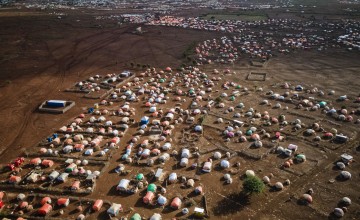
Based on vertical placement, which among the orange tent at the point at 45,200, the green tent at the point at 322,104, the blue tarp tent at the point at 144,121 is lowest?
the orange tent at the point at 45,200

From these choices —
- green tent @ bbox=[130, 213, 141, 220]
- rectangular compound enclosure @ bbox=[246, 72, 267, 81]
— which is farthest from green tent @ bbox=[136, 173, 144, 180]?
rectangular compound enclosure @ bbox=[246, 72, 267, 81]

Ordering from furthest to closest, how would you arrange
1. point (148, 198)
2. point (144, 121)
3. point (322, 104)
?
point (322, 104), point (144, 121), point (148, 198)

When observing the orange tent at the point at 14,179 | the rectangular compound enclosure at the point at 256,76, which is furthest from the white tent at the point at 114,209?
the rectangular compound enclosure at the point at 256,76

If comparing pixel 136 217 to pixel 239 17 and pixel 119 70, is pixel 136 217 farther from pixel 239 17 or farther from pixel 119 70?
pixel 239 17

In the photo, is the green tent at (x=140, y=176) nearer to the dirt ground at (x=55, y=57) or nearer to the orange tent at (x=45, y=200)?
the orange tent at (x=45, y=200)

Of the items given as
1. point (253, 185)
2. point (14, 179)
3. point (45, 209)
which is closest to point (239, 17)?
point (253, 185)

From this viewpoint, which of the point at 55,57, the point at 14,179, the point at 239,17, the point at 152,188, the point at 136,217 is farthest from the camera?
the point at 239,17
